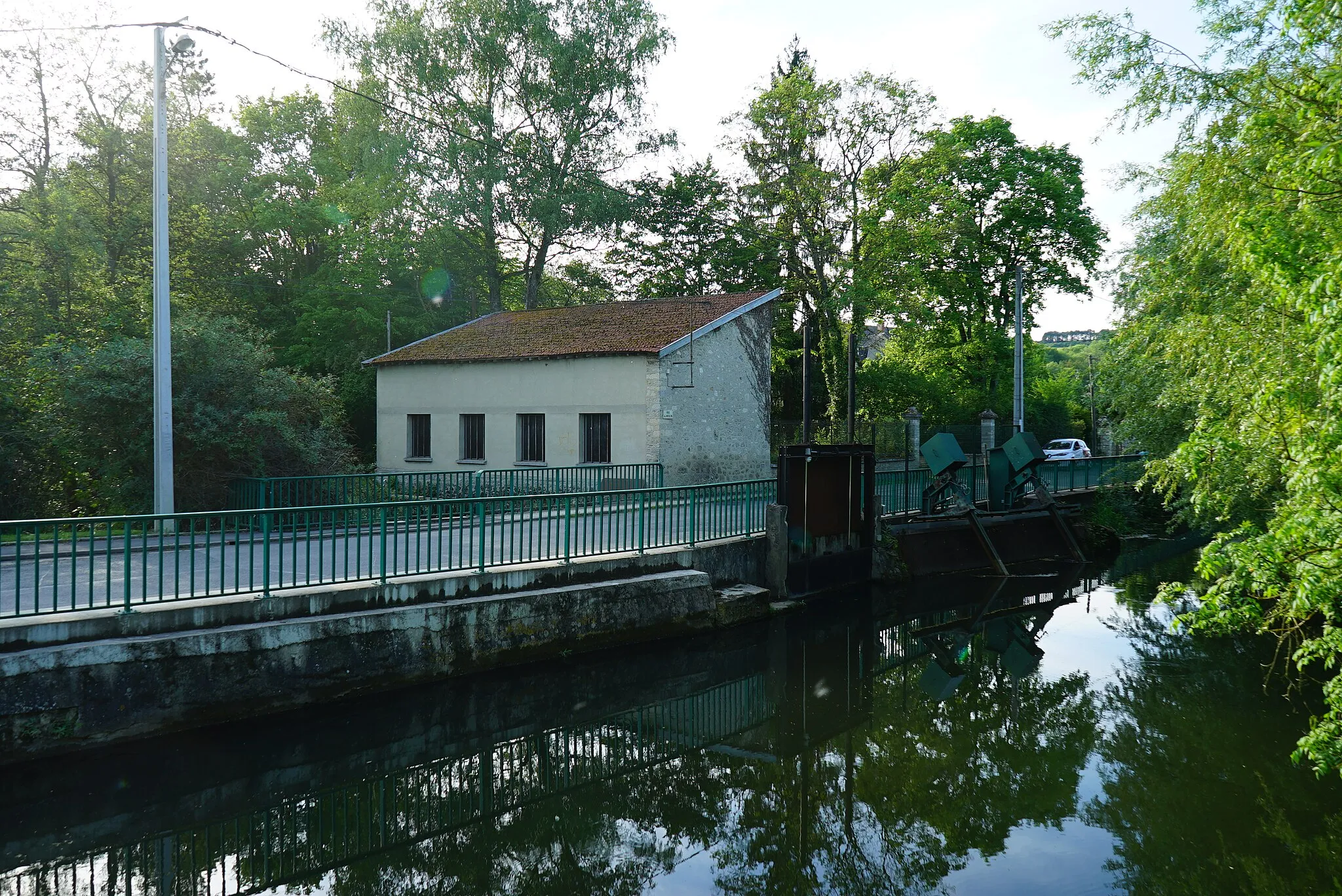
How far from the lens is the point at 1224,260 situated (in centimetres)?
1070

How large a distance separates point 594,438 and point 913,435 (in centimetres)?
1177

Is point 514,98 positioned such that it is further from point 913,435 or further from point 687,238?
point 913,435

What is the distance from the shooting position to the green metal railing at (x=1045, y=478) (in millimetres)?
17297

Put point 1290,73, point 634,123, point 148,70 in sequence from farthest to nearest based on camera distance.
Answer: point 634,123
point 148,70
point 1290,73

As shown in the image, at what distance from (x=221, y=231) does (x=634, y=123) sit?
14.2m

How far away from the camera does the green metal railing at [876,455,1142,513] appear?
56.7 feet

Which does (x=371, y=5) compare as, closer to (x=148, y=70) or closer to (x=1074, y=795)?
(x=148, y=70)

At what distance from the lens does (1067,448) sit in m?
37.4

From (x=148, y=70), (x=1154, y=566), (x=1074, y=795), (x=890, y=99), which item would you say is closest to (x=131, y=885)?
(x=1074, y=795)

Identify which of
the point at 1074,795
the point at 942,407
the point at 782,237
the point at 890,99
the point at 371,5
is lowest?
the point at 1074,795

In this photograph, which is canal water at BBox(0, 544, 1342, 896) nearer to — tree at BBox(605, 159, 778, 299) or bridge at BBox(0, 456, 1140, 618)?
bridge at BBox(0, 456, 1140, 618)

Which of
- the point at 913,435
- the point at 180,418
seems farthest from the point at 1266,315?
the point at 913,435

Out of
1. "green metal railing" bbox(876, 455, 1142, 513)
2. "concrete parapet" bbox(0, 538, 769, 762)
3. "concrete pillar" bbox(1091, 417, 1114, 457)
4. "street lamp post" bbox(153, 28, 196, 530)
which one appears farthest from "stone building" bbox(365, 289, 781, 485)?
"concrete pillar" bbox(1091, 417, 1114, 457)

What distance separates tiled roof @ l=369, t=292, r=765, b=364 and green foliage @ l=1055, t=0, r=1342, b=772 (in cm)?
1258
